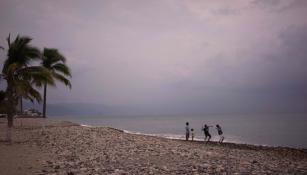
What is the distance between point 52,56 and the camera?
40.7 meters

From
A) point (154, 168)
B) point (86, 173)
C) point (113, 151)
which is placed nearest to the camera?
point (86, 173)

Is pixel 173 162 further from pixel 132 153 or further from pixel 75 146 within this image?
pixel 75 146

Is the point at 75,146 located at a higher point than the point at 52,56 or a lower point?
lower

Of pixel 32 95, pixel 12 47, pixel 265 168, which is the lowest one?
pixel 265 168

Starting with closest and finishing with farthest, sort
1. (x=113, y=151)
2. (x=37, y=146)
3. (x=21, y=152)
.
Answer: (x=21, y=152)
(x=113, y=151)
(x=37, y=146)

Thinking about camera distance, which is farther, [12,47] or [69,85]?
[69,85]

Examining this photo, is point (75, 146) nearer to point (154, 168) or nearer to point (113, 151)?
point (113, 151)

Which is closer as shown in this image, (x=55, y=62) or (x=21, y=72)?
(x=21, y=72)

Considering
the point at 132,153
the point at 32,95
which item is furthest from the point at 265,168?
the point at 32,95

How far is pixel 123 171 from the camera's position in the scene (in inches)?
471

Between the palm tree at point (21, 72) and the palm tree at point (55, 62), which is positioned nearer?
the palm tree at point (21, 72)

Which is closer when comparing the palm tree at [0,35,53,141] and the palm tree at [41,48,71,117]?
the palm tree at [0,35,53,141]

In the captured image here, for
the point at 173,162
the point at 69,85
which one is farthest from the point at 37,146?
the point at 69,85

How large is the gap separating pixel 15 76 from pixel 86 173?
11338mm
